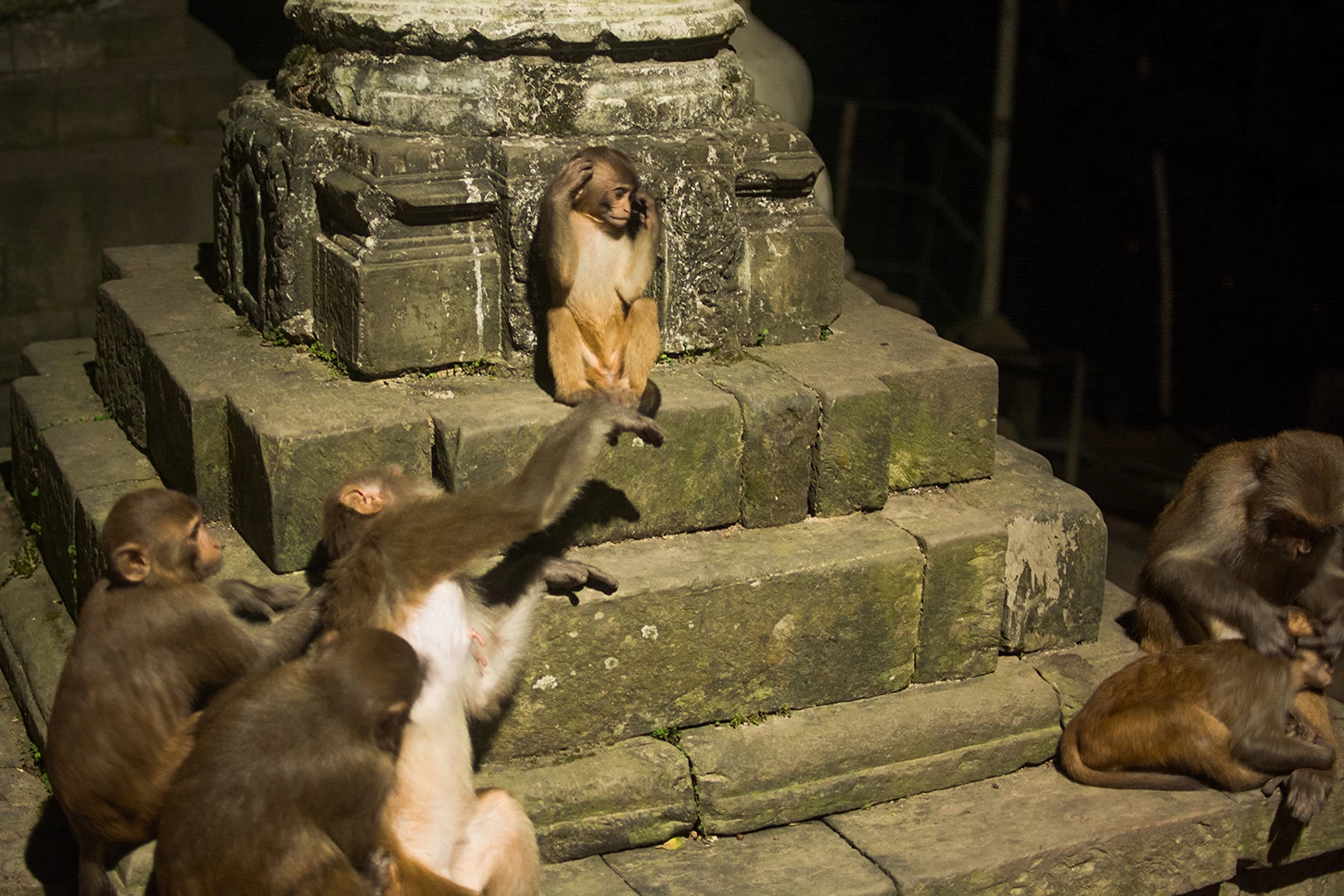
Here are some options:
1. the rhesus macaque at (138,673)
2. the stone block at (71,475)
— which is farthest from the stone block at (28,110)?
the rhesus macaque at (138,673)

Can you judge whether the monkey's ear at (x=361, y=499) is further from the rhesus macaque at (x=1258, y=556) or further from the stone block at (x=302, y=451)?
the rhesus macaque at (x=1258, y=556)

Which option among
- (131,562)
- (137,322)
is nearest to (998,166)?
(137,322)

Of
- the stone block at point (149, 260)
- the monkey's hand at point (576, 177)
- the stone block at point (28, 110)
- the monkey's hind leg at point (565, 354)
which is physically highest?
the monkey's hand at point (576, 177)

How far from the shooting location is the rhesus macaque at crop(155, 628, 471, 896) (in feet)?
11.4

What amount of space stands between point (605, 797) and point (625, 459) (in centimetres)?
106

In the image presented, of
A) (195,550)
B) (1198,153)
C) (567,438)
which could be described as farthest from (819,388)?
(1198,153)

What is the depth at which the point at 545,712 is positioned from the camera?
14.7 feet

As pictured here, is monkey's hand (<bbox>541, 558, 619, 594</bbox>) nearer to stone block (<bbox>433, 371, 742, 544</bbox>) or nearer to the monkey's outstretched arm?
stone block (<bbox>433, 371, 742, 544</bbox>)

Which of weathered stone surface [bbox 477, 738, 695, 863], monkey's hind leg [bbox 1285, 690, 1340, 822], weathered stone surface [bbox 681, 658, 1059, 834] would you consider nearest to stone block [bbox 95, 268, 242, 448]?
weathered stone surface [bbox 477, 738, 695, 863]

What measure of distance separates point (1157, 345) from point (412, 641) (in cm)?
833

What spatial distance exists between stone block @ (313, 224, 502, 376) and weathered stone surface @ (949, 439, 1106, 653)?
1.83 m

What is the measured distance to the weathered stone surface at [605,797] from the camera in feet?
14.5

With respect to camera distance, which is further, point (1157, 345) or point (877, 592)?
point (1157, 345)

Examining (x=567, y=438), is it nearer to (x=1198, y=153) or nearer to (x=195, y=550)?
(x=195, y=550)
